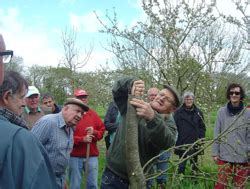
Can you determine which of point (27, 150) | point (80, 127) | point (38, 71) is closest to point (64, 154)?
point (80, 127)

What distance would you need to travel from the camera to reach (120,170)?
336cm

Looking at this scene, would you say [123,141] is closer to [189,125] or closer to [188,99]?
[188,99]

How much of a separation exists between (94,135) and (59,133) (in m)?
1.96

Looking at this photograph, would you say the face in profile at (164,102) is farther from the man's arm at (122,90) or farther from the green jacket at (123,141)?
the man's arm at (122,90)

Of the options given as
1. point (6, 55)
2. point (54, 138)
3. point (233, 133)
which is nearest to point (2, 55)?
point (6, 55)

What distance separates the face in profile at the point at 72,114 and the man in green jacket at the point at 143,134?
105 cm

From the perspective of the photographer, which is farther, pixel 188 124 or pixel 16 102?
pixel 188 124

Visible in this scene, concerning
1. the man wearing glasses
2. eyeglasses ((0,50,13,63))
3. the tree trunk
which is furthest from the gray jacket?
eyeglasses ((0,50,13,63))

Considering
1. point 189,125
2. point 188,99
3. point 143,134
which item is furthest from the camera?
point 189,125

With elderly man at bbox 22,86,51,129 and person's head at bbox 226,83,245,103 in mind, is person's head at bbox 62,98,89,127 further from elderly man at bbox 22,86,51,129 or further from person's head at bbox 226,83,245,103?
person's head at bbox 226,83,245,103

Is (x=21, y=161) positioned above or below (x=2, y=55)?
below

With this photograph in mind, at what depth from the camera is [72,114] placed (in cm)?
445

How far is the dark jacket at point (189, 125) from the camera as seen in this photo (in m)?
7.20

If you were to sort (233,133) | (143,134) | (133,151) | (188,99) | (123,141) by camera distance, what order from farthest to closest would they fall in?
(188,99) < (233,133) < (123,141) < (143,134) < (133,151)
